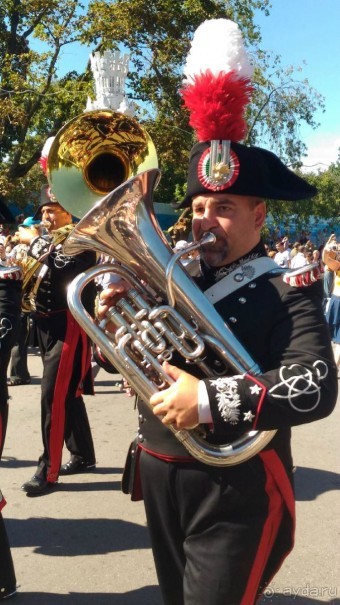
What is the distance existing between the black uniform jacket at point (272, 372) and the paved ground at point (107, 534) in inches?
56.8

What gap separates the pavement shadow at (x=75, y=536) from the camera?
365 cm

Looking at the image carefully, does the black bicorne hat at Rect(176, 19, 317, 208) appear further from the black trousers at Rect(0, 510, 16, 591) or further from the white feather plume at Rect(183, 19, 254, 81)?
the black trousers at Rect(0, 510, 16, 591)

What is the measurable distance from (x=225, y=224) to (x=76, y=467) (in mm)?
3166

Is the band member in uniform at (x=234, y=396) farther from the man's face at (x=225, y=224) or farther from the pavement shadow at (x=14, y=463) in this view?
the pavement shadow at (x=14, y=463)

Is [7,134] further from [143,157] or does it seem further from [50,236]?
[143,157]

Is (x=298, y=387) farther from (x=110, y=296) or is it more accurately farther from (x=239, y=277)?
(x=110, y=296)

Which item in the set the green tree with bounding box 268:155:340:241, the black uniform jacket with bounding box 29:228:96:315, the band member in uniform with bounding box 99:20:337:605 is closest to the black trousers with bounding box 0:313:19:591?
the band member in uniform with bounding box 99:20:337:605

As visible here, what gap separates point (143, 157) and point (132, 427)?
3508 millimetres

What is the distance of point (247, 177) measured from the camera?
6.71 ft

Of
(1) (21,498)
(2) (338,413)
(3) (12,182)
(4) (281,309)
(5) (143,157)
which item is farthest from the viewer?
(3) (12,182)

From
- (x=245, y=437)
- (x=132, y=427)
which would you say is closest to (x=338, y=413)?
(x=132, y=427)

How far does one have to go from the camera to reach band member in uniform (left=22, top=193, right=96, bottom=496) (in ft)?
14.3

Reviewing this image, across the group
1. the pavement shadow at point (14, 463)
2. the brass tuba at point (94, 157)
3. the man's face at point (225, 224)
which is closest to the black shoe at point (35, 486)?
the pavement shadow at point (14, 463)

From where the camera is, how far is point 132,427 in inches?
229
